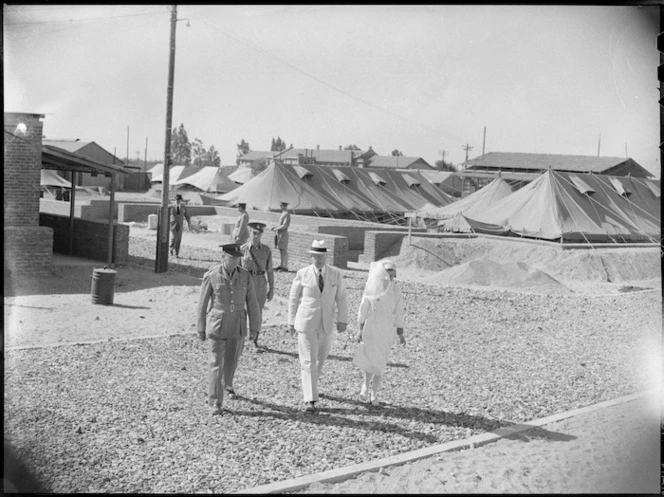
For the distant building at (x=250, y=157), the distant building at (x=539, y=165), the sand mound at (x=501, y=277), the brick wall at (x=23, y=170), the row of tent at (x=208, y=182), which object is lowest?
the sand mound at (x=501, y=277)

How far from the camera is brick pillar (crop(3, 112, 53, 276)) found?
42.8ft

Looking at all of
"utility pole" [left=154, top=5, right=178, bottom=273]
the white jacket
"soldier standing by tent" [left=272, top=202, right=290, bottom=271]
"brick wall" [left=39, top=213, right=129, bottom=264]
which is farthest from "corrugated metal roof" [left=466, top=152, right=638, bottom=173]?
the white jacket

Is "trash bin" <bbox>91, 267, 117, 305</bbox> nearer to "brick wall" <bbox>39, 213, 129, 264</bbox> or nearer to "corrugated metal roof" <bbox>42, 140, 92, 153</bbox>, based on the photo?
"brick wall" <bbox>39, 213, 129, 264</bbox>

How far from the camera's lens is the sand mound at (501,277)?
683 inches

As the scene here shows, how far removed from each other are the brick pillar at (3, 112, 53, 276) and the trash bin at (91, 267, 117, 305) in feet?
5.72

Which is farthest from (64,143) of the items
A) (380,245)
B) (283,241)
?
(380,245)

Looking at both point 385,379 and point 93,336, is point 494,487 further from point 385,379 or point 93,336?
point 93,336

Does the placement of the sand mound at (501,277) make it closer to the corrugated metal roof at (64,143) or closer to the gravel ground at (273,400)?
the gravel ground at (273,400)

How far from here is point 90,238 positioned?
16.3 meters

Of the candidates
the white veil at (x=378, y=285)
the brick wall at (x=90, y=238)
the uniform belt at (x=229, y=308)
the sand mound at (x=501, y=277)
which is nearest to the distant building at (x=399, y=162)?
the sand mound at (x=501, y=277)

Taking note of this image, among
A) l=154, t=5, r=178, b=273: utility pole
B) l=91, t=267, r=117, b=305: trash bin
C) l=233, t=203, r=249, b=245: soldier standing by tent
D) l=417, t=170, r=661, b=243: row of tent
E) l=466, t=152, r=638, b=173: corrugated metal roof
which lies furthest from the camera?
l=466, t=152, r=638, b=173: corrugated metal roof

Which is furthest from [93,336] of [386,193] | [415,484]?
[386,193]

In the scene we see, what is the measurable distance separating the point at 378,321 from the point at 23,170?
844 centimetres

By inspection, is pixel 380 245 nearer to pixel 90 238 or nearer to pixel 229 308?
pixel 90 238
